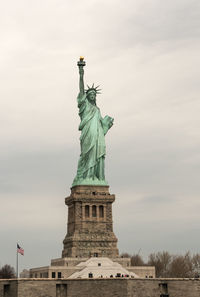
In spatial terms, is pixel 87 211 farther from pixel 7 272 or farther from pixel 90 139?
pixel 7 272

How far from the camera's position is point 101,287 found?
58.6m

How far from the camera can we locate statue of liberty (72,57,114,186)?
79438 mm

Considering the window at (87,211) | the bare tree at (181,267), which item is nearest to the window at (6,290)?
the window at (87,211)

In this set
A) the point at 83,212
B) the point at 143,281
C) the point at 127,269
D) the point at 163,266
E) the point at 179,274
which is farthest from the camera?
the point at 163,266

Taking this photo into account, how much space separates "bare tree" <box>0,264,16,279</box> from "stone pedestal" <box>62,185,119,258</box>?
2031cm

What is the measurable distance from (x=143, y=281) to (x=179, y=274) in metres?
→ 33.7

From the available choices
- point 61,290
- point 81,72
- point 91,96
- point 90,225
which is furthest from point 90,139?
point 61,290

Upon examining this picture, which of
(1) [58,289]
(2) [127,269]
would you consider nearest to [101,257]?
(2) [127,269]

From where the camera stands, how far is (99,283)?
58.8m

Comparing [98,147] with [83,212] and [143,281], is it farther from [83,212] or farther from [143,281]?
[143,281]

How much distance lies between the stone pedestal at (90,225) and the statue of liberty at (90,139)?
58.4 inches

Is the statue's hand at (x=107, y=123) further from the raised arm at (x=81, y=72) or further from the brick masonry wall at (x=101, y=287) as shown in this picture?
the brick masonry wall at (x=101, y=287)

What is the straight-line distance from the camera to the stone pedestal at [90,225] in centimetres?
7644

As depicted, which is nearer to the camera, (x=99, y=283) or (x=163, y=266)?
(x=99, y=283)
